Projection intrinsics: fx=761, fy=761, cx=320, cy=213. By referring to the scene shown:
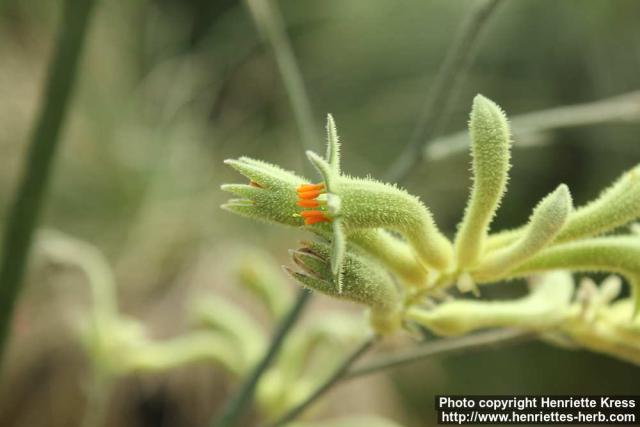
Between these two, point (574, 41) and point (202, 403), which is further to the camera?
point (574, 41)

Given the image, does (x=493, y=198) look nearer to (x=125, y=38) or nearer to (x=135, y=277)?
(x=135, y=277)

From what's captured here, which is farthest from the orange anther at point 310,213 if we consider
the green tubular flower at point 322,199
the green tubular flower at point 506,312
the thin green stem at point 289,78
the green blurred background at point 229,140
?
the green blurred background at point 229,140

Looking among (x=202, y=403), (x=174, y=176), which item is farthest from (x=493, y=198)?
(x=174, y=176)

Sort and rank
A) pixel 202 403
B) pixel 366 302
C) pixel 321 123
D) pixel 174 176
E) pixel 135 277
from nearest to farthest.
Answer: pixel 366 302
pixel 202 403
pixel 135 277
pixel 174 176
pixel 321 123

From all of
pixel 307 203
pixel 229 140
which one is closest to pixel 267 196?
pixel 307 203

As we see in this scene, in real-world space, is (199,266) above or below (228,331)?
above

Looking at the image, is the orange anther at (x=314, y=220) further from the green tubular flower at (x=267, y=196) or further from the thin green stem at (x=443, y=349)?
the thin green stem at (x=443, y=349)

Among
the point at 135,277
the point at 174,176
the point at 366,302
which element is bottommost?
the point at 366,302

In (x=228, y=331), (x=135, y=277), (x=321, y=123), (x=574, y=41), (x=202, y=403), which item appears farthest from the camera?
(x=574, y=41)
